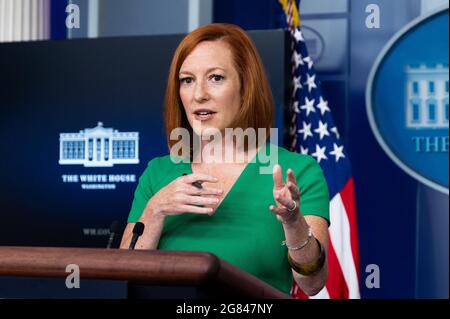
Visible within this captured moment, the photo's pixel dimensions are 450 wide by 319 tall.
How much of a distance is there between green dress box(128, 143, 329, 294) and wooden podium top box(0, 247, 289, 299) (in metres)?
0.43

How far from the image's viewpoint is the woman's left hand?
1.61m

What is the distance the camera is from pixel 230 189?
1960mm

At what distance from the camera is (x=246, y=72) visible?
2.03 metres

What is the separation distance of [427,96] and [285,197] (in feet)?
8.67

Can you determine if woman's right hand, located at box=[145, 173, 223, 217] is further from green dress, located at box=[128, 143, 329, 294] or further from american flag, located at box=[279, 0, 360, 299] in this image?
american flag, located at box=[279, 0, 360, 299]

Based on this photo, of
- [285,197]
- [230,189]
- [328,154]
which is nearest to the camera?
[285,197]

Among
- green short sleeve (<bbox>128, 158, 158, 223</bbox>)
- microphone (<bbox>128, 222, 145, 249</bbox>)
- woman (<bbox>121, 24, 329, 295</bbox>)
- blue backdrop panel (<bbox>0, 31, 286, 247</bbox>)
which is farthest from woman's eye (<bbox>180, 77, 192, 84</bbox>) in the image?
blue backdrop panel (<bbox>0, 31, 286, 247</bbox>)

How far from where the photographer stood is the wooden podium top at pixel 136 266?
1265 millimetres

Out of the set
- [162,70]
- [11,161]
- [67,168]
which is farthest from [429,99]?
[11,161]

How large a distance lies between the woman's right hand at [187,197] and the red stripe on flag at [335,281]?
6.44 feet

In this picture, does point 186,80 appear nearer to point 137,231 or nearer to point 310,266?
point 137,231

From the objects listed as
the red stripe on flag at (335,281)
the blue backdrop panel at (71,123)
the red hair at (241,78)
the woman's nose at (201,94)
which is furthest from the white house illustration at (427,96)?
the woman's nose at (201,94)

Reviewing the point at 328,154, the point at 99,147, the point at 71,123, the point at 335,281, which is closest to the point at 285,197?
the point at 335,281

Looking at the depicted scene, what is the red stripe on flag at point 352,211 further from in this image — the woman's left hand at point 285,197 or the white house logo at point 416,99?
the woman's left hand at point 285,197
